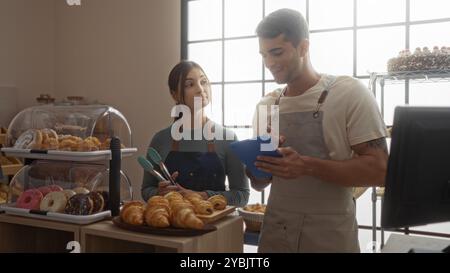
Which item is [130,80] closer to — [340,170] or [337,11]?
[337,11]

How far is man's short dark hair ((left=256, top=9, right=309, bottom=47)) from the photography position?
1.39m

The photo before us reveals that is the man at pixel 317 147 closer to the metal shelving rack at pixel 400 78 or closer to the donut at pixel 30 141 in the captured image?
the donut at pixel 30 141

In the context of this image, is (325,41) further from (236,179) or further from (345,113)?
(345,113)

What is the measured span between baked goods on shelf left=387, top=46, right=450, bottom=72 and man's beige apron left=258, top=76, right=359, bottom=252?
4.01 feet

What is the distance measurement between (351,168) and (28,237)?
114cm

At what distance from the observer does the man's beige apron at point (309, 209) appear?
1.35 m

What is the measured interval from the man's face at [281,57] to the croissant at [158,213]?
2.02ft

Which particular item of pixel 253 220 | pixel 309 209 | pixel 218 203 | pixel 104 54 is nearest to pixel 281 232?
pixel 309 209

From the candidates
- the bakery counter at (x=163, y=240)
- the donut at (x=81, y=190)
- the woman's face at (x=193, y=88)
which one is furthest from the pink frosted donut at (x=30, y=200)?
the woman's face at (x=193, y=88)

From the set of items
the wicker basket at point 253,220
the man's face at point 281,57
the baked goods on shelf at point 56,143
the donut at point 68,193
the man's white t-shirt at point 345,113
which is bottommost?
the wicker basket at point 253,220

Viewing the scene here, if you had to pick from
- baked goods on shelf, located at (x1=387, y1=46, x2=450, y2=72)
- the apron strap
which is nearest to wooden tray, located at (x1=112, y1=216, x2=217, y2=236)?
the apron strap

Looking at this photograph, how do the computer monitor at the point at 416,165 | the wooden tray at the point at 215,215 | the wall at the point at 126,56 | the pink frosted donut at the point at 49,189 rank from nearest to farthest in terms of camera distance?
the computer monitor at the point at 416,165 → the wooden tray at the point at 215,215 → the pink frosted donut at the point at 49,189 → the wall at the point at 126,56

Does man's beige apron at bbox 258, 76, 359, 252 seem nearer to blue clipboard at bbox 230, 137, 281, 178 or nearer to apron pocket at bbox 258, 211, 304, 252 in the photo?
A: apron pocket at bbox 258, 211, 304, 252
